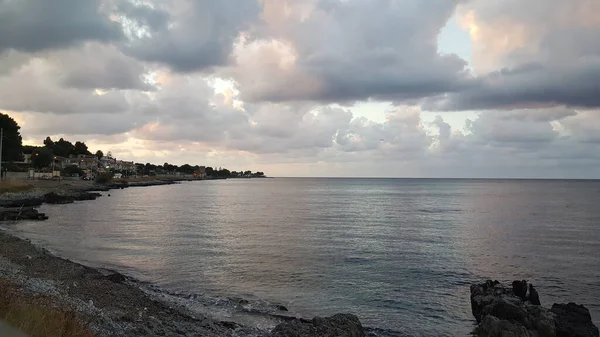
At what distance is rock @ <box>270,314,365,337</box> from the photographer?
42.5ft

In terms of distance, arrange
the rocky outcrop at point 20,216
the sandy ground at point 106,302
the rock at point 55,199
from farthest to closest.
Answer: the rock at point 55,199, the rocky outcrop at point 20,216, the sandy ground at point 106,302

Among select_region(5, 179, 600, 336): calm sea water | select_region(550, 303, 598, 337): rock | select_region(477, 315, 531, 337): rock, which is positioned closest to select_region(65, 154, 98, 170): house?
select_region(5, 179, 600, 336): calm sea water

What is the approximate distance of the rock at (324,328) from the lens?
42.5 ft

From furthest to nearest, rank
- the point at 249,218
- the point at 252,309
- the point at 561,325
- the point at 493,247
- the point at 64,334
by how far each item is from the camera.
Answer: the point at 249,218 → the point at 493,247 → the point at 252,309 → the point at 561,325 → the point at 64,334

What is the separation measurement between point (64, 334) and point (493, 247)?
3471 centimetres

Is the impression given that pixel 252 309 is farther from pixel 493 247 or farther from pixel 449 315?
pixel 493 247

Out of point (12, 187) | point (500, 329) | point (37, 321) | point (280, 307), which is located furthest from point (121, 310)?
point (12, 187)

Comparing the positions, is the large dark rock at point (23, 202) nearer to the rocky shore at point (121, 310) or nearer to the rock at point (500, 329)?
the rocky shore at point (121, 310)

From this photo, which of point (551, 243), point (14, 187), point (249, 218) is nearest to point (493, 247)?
point (551, 243)

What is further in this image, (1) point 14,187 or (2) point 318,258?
(1) point 14,187

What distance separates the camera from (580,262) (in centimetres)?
2906

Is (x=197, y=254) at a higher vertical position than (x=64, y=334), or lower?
lower

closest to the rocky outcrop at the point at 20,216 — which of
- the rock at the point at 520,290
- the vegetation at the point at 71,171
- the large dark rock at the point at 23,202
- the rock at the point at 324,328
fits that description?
the large dark rock at the point at 23,202

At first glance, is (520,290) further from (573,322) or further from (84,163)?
(84,163)
